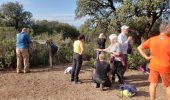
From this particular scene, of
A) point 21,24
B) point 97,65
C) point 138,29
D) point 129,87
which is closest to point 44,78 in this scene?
point 97,65

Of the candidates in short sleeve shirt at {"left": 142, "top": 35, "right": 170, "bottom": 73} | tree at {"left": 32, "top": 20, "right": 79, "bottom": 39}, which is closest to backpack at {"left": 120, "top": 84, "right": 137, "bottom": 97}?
short sleeve shirt at {"left": 142, "top": 35, "right": 170, "bottom": 73}

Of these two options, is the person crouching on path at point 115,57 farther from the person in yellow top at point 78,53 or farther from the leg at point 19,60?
the leg at point 19,60

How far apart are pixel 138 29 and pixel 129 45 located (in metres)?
20.4

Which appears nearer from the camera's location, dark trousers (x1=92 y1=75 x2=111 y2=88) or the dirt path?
the dirt path

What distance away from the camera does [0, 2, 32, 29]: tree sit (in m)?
46.4

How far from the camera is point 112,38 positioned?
1059 centimetres

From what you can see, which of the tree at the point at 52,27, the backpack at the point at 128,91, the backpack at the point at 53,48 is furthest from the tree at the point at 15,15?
the backpack at the point at 128,91

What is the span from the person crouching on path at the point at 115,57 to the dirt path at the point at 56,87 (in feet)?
1.36

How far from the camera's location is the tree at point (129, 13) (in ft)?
96.3

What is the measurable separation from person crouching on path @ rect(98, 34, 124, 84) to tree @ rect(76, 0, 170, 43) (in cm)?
1831

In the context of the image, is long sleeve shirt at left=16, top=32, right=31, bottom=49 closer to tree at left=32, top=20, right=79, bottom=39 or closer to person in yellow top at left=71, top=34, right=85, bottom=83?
person in yellow top at left=71, top=34, right=85, bottom=83

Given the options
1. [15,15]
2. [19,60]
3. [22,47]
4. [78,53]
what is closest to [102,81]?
[78,53]

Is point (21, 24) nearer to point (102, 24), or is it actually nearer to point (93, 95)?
point (102, 24)

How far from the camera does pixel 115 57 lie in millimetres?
10859
